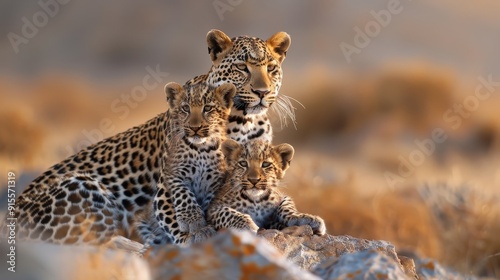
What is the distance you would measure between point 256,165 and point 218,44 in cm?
228

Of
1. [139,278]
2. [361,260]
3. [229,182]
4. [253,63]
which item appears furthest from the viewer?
[253,63]

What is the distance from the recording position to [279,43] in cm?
1404

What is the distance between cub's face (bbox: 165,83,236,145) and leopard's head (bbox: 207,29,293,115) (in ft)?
1.23

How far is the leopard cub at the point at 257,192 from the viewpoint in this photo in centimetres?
1203

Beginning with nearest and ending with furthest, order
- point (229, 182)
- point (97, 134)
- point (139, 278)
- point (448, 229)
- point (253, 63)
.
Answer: point (139, 278), point (229, 182), point (253, 63), point (448, 229), point (97, 134)

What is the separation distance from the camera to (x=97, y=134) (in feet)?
79.2

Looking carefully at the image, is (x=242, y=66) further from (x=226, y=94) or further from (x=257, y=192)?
(x=257, y=192)

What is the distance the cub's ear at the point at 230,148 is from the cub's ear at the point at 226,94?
50 centimetres

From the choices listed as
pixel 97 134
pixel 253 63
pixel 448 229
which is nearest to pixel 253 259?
pixel 253 63

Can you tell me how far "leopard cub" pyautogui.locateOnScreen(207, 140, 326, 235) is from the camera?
39.5 ft

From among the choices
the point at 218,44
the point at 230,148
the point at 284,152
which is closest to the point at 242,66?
the point at 218,44

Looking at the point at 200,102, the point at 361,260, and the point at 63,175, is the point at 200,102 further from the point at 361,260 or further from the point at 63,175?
the point at 361,260

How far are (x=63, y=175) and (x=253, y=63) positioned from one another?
8.96 ft

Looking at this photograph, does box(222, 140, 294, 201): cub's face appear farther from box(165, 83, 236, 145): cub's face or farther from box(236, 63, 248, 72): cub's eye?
box(236, 63, 248, 72): cub's eye
